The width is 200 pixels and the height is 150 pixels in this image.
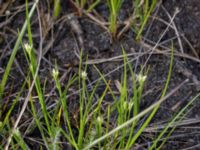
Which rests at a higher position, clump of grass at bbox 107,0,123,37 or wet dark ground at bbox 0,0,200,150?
clump of grass at bbox 107,0,123,37

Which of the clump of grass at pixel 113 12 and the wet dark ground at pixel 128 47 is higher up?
the clump of grass at pixel 113 12

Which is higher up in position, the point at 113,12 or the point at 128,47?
the point at 113,12

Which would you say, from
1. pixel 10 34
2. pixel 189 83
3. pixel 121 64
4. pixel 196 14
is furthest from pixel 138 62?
pixel 10 34
